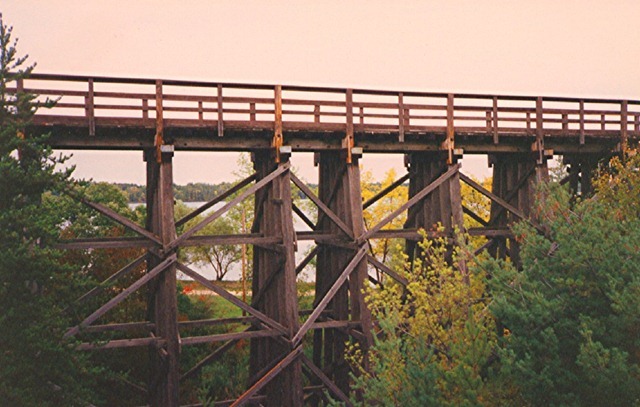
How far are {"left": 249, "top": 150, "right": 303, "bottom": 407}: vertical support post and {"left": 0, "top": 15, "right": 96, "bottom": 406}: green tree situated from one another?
430 centimetres

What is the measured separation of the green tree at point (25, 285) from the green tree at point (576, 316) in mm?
7348

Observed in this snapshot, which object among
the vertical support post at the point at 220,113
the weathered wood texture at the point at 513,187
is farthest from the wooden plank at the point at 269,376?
the weathered wood texture at the point at 513,187

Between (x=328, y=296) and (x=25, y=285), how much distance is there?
6.05m

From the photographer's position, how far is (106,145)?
1291 centimetres

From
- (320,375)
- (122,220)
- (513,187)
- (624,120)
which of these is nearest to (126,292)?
(122,220)

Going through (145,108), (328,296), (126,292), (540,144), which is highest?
(145,108)

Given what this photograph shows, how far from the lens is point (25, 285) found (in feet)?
35.3

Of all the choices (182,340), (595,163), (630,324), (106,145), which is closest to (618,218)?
(630,324)

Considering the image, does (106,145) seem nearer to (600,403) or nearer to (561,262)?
(561,262)

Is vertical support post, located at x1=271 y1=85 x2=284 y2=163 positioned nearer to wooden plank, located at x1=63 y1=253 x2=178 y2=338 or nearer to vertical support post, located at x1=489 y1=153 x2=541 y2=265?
wooden plank, located at x1=63 y1=253 x2=178 y2=338

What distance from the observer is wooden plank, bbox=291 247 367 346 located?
13414 millimetres

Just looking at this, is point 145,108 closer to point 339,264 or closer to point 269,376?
point 339,264

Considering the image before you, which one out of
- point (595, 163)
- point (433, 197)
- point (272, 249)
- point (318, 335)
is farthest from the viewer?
point (595, 163)

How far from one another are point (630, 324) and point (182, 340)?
8493 mm
